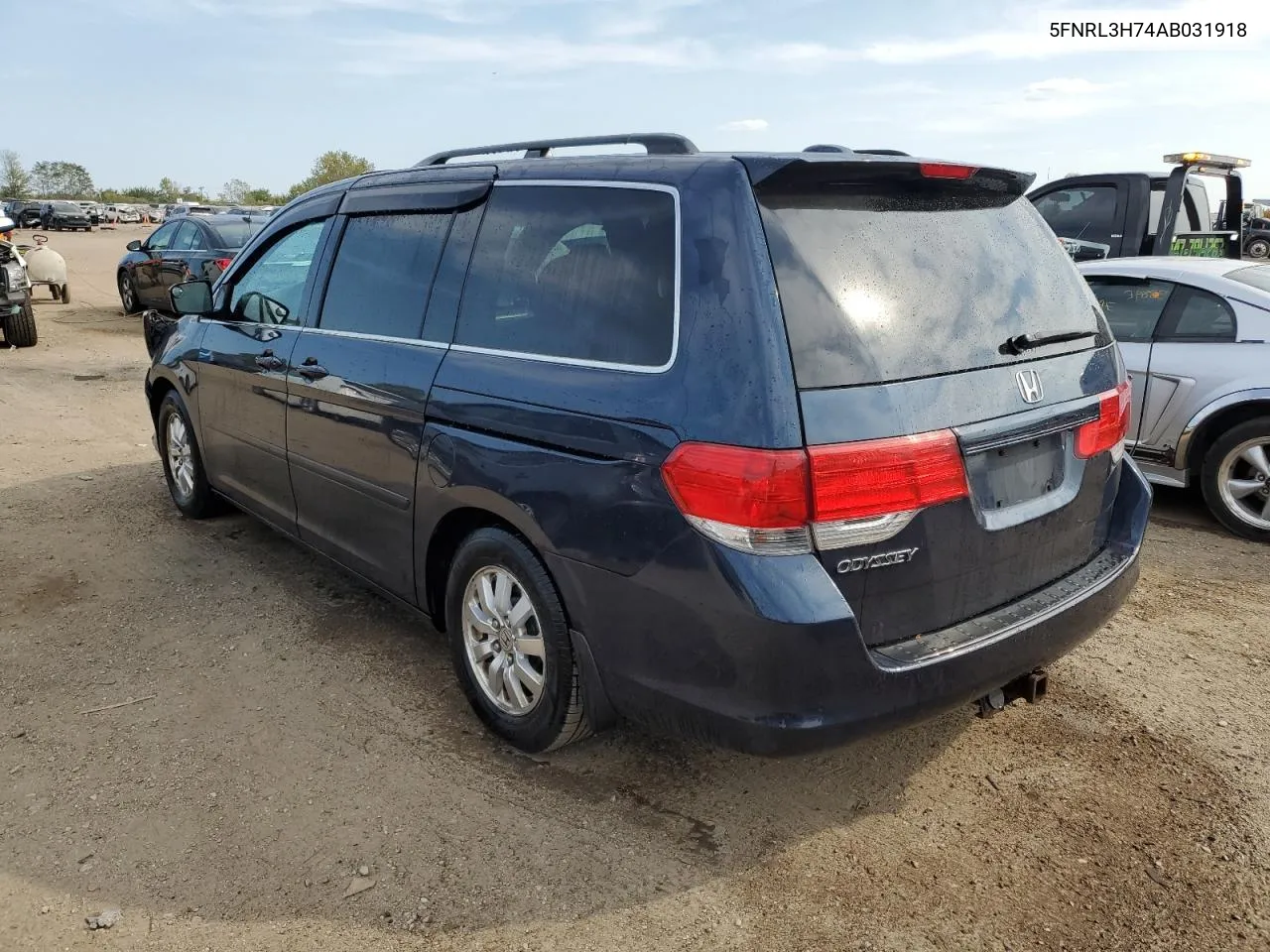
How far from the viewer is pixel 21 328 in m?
12.3

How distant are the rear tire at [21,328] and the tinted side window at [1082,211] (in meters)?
11.8

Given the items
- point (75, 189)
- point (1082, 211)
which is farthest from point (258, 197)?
point (1082, 211)

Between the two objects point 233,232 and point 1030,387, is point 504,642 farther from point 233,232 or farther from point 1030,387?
point 233,232

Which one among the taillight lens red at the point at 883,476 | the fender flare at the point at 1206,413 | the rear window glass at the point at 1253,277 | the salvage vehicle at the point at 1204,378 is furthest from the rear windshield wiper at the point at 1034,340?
the rear window glass at the point at 1253,277

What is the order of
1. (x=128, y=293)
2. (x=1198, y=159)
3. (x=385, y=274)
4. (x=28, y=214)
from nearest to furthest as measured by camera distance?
(x=385, y=274), (x=1198, y=159), (x=128, y=293), (x=28, y=214)

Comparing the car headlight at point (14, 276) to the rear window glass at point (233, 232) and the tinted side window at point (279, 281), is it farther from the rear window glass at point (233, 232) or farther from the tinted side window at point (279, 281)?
the tinted side window at point (279, 281)

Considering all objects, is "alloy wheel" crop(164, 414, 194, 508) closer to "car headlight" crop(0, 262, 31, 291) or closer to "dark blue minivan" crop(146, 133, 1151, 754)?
"dark blue minivan" crop(146, 133, 1151, 754)

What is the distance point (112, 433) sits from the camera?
790 cm

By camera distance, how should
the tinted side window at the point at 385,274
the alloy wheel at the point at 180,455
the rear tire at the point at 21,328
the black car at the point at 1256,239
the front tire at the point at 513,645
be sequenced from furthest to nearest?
1. the black car at the point at 1256,239
2. the rear tire at the point at 21,328
3. the alloy wheel at the point at 180,455
4. the tinted side window at the point at 385,274
5. the front tire at the point at 513,645

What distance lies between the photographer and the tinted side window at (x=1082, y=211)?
963 centimetres

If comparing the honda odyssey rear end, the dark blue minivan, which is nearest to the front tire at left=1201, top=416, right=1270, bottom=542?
the dark blue minivan

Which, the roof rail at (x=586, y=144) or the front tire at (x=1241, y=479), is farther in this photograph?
the front tire at (x=1241, y=479)

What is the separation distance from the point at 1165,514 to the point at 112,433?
763cm

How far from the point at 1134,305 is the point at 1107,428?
3.38 metres
